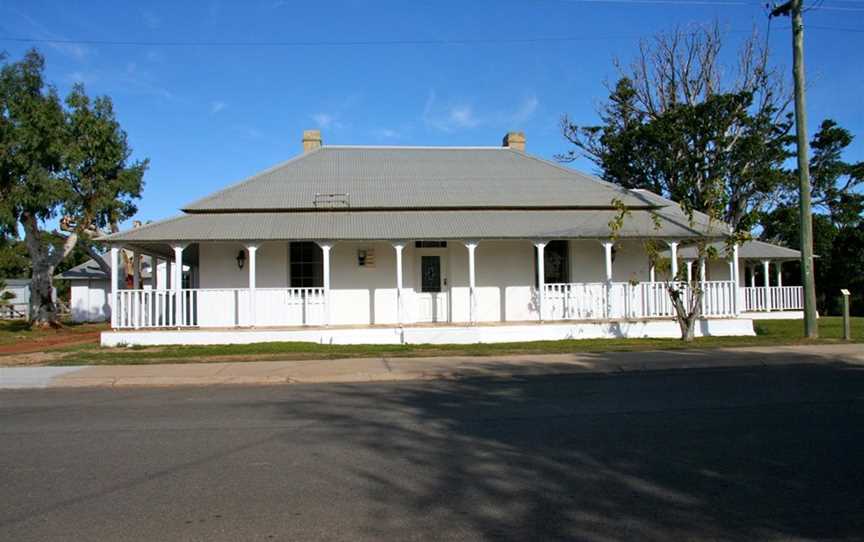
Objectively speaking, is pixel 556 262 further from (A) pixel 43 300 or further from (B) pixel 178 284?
(A) pixel 43 300

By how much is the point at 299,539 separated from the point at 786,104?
38.6m

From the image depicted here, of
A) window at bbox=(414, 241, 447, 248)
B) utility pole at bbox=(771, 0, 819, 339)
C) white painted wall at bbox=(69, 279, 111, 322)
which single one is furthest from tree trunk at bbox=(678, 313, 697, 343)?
white painted wall at bbox=(69, 279, 111, 322)

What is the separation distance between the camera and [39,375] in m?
12.2

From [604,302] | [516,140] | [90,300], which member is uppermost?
[516,140]

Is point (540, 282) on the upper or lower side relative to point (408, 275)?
lower

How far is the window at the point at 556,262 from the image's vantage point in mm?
19906

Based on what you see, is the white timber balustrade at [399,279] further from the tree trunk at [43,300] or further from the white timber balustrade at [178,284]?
the tree trunk at [43,300]

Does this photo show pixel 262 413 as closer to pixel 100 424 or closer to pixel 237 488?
pixel 100 424

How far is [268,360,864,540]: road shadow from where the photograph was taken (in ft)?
14.9

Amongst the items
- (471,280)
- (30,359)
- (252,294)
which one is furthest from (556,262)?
(30,359)

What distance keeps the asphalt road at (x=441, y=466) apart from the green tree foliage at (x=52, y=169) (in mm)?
15916

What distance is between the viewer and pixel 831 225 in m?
34.4

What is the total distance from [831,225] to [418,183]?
24702mm

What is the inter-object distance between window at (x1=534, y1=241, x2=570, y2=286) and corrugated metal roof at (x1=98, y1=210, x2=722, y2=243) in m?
1.02
